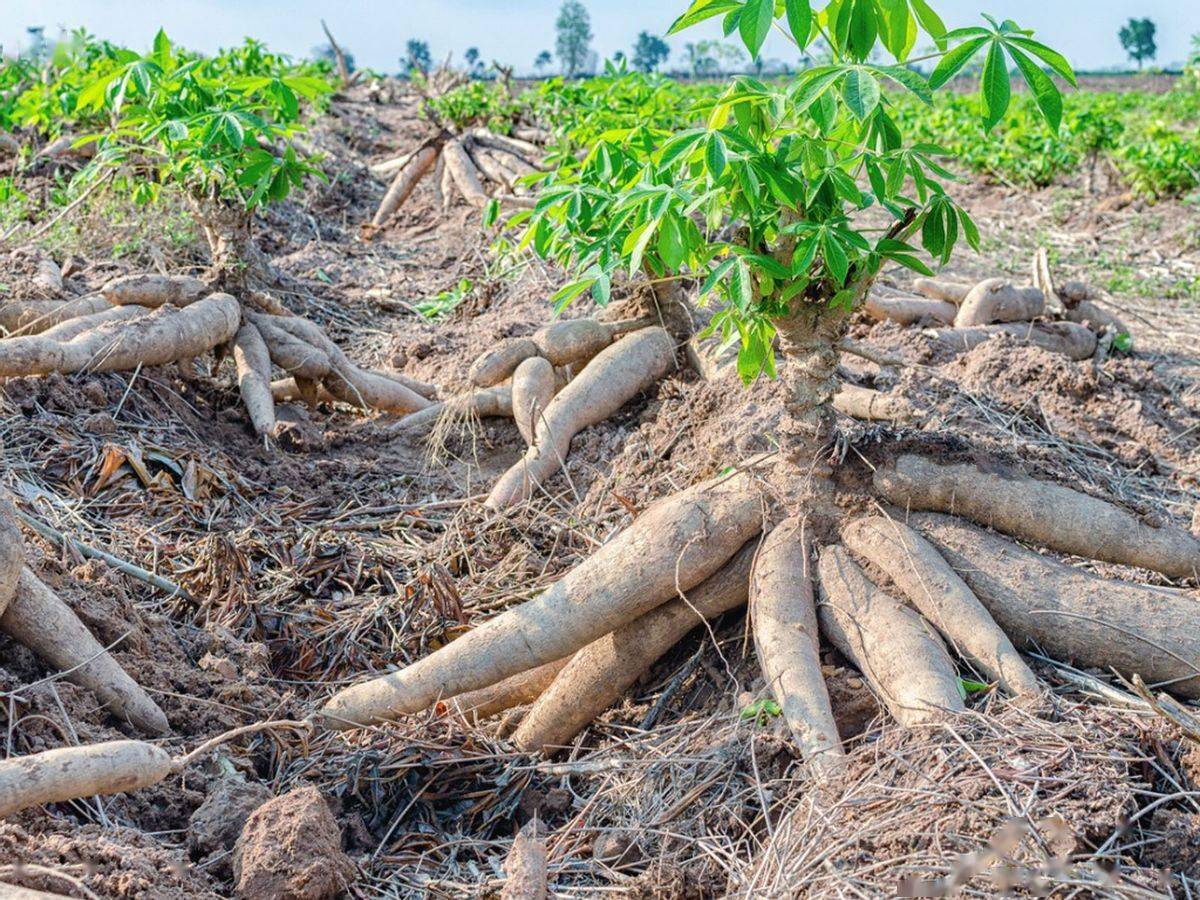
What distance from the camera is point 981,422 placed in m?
4.23

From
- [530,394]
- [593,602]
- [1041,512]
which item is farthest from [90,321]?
[1041,512]

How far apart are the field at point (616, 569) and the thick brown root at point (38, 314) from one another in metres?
0.03

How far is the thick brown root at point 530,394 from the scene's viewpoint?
454cm

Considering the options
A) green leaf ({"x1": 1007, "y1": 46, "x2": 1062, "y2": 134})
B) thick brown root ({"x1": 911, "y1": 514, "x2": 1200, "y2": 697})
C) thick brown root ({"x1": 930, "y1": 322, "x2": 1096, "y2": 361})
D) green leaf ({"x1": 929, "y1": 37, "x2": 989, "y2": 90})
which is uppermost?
green leaf ({"x1": 929, "y1": 37, "x2": 989, "y2": 90})

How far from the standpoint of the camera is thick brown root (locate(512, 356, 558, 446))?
4543 millimetres

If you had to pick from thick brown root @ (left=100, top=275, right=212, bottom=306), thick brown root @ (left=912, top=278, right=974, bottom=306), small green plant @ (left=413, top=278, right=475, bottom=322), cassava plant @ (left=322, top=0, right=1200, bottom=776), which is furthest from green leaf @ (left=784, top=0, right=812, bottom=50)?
small green plant @ (left=413, top=278, right=475, bottom=322)

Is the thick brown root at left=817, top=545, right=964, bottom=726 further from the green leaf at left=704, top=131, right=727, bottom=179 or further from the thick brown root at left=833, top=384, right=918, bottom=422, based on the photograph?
the green leaf at left=704, top=131, right=727, bottom=179

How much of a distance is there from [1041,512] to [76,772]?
7.34 ft

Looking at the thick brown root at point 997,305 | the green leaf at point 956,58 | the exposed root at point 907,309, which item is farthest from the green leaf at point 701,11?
the thick brown root at point 997,305

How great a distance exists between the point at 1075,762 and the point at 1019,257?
740 cm

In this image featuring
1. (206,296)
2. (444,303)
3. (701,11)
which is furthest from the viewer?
(444,303)

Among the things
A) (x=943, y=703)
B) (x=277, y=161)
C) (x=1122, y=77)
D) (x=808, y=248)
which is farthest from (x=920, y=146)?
(x=1122, y=77)

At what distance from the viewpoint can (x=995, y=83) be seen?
2.13 meters

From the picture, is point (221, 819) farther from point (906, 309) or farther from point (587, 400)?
point (906, 309)
